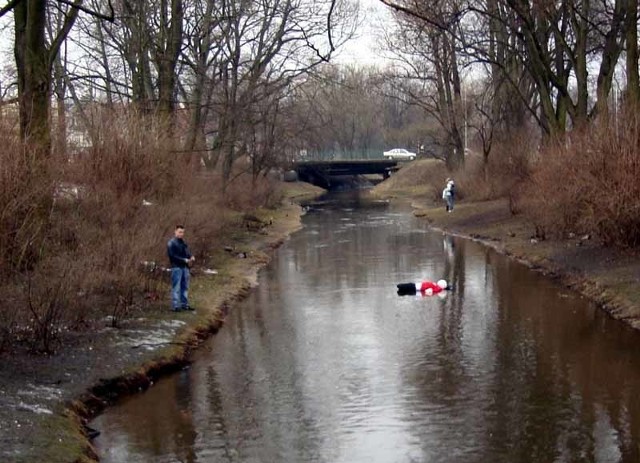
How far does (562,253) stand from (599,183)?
3.79m

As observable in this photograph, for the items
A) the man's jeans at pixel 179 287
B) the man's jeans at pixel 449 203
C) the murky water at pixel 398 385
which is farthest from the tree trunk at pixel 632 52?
the man's jeans at pixel 449 203

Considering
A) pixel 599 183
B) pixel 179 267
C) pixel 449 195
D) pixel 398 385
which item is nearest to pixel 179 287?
pixel 179 267

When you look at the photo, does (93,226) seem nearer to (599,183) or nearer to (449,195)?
(599,183)

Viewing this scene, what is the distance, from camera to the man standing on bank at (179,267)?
1895 cm

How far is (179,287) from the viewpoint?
19.4 metres

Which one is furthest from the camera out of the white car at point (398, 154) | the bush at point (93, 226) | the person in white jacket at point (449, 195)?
the white car at point (398, 154)

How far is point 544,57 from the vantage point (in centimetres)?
3111

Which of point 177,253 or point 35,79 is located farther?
point 35,79

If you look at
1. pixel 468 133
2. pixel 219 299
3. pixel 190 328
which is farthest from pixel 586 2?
pixel 468 133

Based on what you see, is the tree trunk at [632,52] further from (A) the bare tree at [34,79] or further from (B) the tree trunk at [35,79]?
(B) the tree trunk at [35,79]

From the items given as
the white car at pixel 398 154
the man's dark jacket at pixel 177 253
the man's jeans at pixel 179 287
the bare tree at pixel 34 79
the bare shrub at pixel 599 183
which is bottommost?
the man's jeans at pixel 179 287

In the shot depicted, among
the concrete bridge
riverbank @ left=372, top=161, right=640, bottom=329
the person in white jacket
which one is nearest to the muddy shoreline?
riverbank @ left=372, top=161, right=640, bottom=329

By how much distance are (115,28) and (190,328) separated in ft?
77.9

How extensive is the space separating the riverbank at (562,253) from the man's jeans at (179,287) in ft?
32.2
